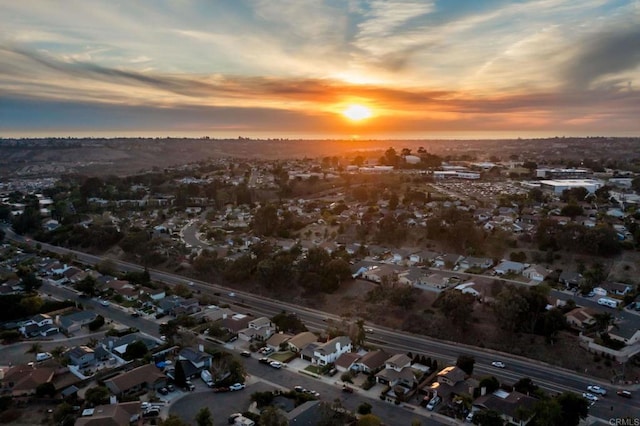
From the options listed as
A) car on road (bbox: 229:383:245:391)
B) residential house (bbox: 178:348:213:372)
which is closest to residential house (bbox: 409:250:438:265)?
residential house (bbox: 178:348:213:372)

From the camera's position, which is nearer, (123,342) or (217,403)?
(217,403)

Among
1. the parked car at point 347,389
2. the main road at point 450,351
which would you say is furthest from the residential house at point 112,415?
the main road at point 450,351

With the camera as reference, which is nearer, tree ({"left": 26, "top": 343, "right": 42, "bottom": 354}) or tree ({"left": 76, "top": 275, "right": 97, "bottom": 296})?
tree ({"left": 26, "top": 343, "right": 42, "bottom": 354})

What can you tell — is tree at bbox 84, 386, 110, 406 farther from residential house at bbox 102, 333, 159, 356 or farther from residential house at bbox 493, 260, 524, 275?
residential house at bbox 493, 260, 524, 275

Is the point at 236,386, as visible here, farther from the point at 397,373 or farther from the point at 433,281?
the point at 433,281

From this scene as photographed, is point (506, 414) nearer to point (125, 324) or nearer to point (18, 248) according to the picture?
point (125, 324)

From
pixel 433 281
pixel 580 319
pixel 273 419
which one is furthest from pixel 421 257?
pixel 273 419
